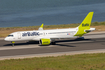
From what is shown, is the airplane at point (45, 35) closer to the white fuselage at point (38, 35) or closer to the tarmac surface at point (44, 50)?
the white fuselage at point (38, 35)

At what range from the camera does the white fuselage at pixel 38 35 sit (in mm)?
49188

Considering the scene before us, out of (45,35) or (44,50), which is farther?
(45,35)

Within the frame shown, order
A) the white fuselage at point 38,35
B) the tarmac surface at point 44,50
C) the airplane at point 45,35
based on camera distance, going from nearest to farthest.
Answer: the tarmac surface at point 44,50
the airplane at point 45,35
the white fuselage at point 38,35

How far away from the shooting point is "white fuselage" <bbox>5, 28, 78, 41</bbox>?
49.2 metres

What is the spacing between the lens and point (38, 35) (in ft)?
167

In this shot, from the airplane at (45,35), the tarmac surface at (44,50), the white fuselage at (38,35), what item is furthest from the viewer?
the white fuselage at (38,35)

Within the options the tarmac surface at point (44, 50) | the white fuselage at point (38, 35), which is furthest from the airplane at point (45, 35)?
the tarmac surface at point (44, 50)

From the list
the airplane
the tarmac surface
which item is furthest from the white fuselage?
the tarmac surface

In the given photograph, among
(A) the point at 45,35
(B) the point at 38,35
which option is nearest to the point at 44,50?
(B) the point at 38,35

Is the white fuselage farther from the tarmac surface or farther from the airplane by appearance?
the tarmac surface

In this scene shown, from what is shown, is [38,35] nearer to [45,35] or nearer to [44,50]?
[45,35]

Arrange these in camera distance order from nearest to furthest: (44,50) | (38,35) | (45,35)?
(44,50), (38,35), (45,35)

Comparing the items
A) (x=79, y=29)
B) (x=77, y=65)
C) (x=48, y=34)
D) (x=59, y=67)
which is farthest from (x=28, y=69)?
(x=79, y=29)

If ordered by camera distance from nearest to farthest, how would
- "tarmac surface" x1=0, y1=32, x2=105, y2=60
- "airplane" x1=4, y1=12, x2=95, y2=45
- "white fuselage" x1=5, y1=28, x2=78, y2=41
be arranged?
"tarmac surface" x1=0, y1=32, x2=105, y2=60, "airplane" x1=4, y1=12, x2=95, y2=45, "white fuselage" x1=5, y1=28, x2=78, y2=41
